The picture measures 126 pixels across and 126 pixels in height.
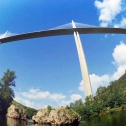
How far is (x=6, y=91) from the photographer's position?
15266 millimetres

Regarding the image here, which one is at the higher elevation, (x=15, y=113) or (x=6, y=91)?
(x=6, y=91)

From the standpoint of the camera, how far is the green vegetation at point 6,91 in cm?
1393

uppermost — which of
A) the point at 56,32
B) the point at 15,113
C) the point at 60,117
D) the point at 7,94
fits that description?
the point at 56,32

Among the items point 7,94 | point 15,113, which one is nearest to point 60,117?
point 15,113

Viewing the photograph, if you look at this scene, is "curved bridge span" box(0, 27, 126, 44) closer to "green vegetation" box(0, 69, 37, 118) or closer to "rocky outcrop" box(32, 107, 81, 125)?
"green vegetation" box(0, 69, 37, 118)

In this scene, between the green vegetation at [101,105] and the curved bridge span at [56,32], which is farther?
the curved bridge span at [56,32]

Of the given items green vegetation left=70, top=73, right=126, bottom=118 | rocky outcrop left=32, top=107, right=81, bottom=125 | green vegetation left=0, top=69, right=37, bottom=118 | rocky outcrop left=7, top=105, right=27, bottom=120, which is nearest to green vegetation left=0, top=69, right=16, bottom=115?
green vegetation left=0, top=69, right=37, bottom=118

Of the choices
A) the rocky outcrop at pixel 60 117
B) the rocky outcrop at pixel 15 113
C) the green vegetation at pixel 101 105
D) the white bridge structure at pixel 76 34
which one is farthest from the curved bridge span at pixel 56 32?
the rocky outcrop at pixel 60 117

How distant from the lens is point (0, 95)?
567 inches

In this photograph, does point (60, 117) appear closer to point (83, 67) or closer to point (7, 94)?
point (7, 94)

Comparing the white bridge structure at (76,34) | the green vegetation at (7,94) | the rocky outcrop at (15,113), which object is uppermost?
the white bridge structure at (76,34)

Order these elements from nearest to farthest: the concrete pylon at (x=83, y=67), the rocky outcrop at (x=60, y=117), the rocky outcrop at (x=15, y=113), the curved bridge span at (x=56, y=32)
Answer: the rocky outcrop at (x=60, y=117)
the rocky outcrop at (x=15, y=113)
the concrete pylon at (x=83, y=67)
the curved bridge span at (x=56, y=32)

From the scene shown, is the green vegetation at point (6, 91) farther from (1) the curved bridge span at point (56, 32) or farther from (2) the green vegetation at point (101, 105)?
(1) the curved bridge span at point (56, 32)

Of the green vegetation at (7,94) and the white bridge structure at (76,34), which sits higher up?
the white bridge structure at (76,34)
